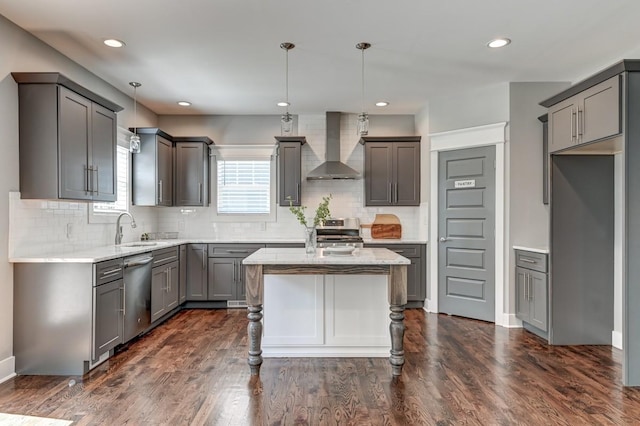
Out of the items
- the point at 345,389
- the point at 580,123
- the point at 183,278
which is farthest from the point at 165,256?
the point at 580,123

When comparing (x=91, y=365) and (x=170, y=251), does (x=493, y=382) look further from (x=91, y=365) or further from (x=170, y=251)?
(x=170, y=251)

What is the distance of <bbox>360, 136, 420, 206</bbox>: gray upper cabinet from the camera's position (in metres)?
5.70

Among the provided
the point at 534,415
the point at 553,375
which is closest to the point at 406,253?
the point at 553,375

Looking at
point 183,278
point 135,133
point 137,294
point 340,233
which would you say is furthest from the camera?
point 340,233

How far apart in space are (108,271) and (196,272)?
2.11 meters

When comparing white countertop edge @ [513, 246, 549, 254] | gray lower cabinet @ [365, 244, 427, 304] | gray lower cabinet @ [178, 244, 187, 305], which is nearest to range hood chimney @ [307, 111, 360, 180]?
gray lower cabinet @ [365, 244, 427, 304]

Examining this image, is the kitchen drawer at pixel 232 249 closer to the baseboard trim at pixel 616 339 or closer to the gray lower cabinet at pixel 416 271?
the gray lower cabinet at pixel 416 271

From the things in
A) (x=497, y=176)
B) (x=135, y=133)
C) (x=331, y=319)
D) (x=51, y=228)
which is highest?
(x=135, y=133)

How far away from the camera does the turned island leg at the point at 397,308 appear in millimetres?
3176

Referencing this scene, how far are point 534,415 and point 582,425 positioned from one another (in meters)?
0.25

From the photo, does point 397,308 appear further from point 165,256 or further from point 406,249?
point 165,256

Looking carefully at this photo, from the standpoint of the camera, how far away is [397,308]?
320 cm

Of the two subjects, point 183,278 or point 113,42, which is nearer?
point 113,42

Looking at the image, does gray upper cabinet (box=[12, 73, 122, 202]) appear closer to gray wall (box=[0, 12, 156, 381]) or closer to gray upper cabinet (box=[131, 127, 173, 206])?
gray wall (box=[0, 12, 156, 381])
